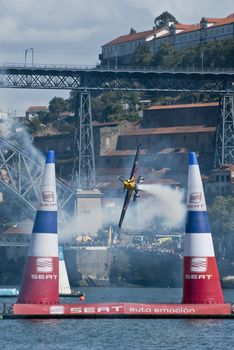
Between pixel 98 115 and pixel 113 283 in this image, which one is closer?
pixel 113 283

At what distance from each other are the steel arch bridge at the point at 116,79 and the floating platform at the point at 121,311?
67046 millimetres

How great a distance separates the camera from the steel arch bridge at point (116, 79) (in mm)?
130250

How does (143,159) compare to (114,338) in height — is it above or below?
above

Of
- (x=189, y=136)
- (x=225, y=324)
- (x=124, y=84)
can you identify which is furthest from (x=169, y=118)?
(x=225, y=324)

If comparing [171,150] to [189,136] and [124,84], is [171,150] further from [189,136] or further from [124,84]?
[124,84]

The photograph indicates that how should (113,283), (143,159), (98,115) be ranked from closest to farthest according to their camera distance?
(113,283), (143,159), (98,115)

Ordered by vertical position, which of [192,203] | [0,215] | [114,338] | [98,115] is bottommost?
[114,338]

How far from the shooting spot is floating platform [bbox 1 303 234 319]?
62.1 metres

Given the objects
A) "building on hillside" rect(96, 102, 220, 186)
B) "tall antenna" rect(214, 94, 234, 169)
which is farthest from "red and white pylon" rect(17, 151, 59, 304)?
"building on hillside" rect(96, 102, 220, 186)

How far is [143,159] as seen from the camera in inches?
6309

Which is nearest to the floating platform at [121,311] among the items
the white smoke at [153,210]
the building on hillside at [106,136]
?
the white smoke at [153,210]

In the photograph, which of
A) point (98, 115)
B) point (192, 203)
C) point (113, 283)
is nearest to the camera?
point (192, 203)

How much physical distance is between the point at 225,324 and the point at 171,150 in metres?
97.0

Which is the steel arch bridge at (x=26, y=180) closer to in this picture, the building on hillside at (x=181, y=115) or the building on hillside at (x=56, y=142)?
the building on hillside at (x=181, y=115)
